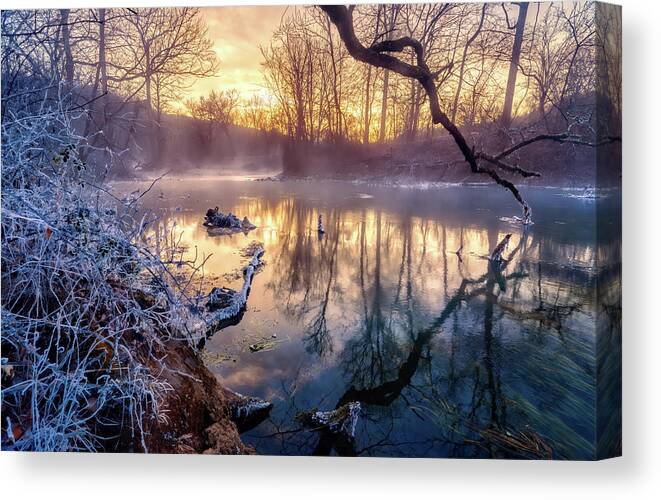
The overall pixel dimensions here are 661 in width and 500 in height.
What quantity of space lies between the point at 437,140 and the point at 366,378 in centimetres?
153

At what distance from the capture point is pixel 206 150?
3.62 metres

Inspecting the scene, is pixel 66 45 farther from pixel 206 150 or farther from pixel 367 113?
pixel 367 113

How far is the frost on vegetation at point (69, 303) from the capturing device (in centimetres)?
288

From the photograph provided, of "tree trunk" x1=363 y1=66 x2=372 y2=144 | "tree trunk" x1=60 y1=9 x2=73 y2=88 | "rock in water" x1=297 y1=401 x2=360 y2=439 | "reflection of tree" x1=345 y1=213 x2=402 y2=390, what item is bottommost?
"rock in water" x1=297 y1=401 x2=360 y2=439

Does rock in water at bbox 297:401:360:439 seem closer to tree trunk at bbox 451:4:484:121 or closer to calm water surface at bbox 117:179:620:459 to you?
calm water surface at bbox 117:179:620:459

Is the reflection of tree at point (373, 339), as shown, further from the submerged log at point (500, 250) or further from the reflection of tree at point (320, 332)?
the submerged log at point (500, 250)

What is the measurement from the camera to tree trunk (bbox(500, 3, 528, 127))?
3199mm

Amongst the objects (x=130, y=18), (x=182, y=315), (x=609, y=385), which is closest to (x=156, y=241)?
(x=182, y=315)

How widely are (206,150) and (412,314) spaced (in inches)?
66.0

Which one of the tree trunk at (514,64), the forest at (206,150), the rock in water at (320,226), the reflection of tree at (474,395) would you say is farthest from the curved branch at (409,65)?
the rock in water at (320,226)

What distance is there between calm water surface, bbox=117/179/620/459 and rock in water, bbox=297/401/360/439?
0.04 m

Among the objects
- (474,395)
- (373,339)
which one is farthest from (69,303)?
(474,395)

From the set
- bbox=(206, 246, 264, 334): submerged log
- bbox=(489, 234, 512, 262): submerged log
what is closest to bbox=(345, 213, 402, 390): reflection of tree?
bbox=(489, 234, 512, 262): submerged log

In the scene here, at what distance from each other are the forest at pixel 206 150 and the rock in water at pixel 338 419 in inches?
0.5
